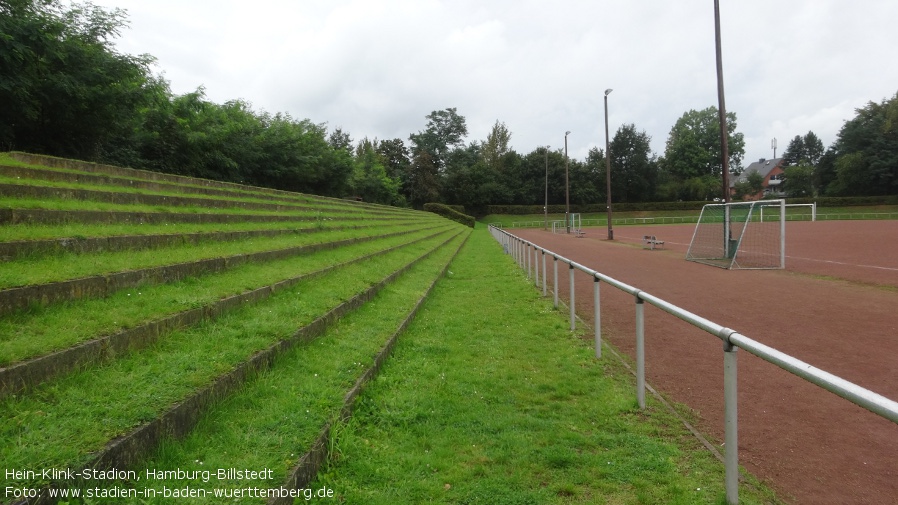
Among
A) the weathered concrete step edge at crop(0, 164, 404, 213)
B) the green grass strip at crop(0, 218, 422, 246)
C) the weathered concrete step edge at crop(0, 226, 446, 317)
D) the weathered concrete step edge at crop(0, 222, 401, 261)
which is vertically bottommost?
the weathered concrete step edge at crop(0, 226, 446, 317)

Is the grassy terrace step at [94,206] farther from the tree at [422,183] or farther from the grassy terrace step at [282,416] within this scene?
the tree at [422,183]

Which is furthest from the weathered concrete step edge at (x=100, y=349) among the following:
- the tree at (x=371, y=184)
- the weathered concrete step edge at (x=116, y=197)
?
the tree at (x=371, y=184)

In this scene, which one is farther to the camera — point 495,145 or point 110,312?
point 495,145

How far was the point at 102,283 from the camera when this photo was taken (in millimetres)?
3990

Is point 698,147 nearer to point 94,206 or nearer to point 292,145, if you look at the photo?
point 292,145

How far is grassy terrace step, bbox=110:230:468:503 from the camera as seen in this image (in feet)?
8.30

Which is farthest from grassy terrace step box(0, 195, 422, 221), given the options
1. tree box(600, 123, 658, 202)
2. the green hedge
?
tree box(600, 123, 658, 202)

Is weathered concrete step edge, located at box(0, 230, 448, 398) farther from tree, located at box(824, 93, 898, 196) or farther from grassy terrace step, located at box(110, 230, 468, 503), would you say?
tree, located at box(824, 93, 898, 196)

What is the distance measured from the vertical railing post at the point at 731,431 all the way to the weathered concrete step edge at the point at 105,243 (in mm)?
5071

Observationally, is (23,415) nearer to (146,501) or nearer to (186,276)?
(146,501)

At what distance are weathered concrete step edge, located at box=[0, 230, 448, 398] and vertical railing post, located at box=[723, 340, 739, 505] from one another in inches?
138

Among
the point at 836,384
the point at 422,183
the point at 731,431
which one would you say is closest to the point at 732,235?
the point at 731,431

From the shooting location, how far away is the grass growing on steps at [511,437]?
2.87 metres

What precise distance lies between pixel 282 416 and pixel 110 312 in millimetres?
1526
